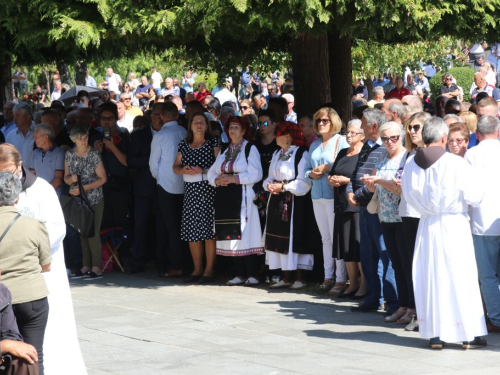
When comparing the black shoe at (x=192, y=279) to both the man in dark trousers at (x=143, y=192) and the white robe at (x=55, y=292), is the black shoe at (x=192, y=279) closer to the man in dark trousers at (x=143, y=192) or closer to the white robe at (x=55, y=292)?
the man in dark trousers at (x=143, y=192)

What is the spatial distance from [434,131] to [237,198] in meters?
3.87

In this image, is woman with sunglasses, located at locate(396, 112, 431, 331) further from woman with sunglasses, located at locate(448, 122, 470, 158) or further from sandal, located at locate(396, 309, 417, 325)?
woman with sunglasses, located at locate(448, 122, 470, 158)

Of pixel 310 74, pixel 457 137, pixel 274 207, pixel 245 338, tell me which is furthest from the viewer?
pixel 310 74

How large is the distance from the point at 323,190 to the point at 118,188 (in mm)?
3351

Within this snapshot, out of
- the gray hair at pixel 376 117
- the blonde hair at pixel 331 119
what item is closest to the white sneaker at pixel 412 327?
the gray hair at pixel 376 117

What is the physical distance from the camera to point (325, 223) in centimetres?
1104

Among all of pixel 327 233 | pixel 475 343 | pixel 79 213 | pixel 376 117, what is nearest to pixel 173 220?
pixel 79 213

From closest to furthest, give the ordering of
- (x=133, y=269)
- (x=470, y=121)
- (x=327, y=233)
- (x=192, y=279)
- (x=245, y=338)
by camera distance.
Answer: (x=245, y=338) → (x=470, y=121) → (x=327, y=233) → (x=192, y=279) → (x=133, y=269)

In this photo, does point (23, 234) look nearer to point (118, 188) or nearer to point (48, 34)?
point (48, 34)

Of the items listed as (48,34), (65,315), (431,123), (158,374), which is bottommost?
(158,374)

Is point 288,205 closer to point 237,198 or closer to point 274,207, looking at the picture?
point 274,207

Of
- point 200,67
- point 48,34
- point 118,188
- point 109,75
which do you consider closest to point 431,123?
point 48,34

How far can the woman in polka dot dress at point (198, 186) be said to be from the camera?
12.0 meters

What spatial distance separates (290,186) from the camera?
11.1m
